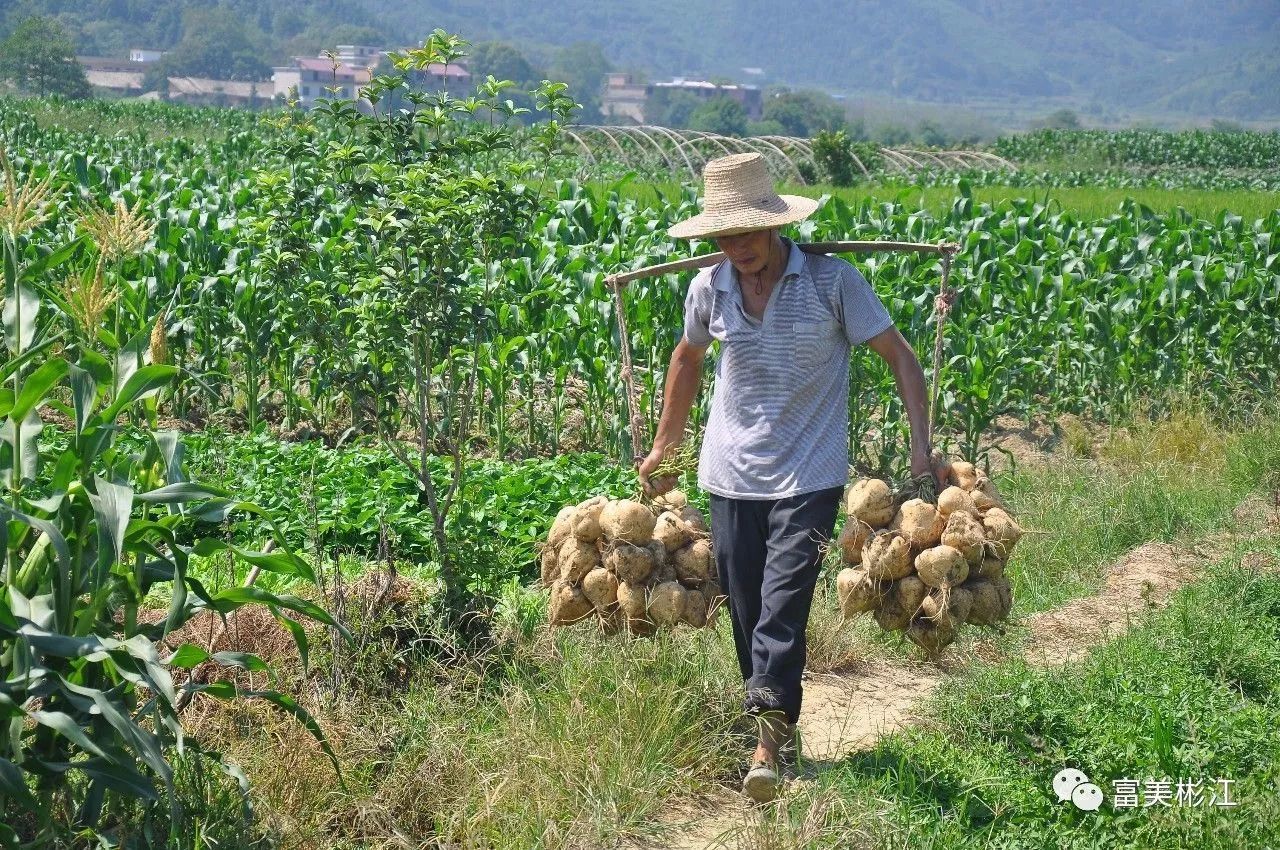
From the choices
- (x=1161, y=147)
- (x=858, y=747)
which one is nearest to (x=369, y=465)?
(x=858, y=747)

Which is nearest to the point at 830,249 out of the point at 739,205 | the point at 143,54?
the point at 739,205

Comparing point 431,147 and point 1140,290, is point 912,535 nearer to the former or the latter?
point 431,147

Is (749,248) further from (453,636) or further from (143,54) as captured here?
(143,54)

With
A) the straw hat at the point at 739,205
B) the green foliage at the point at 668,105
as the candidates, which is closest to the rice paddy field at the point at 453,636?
the straw hat at the point at 739,205

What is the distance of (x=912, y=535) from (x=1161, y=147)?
51.1 m

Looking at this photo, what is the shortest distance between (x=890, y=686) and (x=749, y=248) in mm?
2293

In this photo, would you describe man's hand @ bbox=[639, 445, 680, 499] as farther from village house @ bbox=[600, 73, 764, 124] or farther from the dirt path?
village house @ bbox=[600, 73, 764, 124]

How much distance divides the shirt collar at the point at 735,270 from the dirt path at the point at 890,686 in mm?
1576

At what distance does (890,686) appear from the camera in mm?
6340

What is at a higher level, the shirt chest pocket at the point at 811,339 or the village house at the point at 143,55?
the village house at the point at 143,55

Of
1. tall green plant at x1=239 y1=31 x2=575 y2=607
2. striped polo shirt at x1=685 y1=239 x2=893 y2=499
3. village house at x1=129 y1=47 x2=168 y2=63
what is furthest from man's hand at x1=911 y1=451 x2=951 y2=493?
village house at x1=129 y1=47 x2=168 y2=63

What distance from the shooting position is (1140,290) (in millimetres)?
13062

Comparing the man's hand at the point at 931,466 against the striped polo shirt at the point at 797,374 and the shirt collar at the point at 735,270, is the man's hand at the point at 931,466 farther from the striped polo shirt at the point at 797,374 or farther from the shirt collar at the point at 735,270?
the shirt collar at the point at 735,270

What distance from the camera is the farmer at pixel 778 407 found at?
4.92 meters
